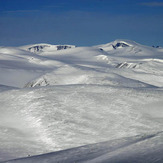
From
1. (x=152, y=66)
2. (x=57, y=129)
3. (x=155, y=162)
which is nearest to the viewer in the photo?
(x=155, y=162)

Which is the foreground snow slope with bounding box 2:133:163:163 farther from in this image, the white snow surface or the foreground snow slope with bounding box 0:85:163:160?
the foreground snow slope with bounding box 0:85:163:160

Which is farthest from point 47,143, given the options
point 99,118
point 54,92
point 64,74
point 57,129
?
point 64,74

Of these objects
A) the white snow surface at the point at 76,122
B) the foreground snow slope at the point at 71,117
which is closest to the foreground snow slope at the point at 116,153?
the white snow surface at the point at 76,122

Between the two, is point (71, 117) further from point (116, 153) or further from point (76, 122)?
point (116, 153)

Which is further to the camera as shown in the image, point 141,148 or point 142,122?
point 142,122

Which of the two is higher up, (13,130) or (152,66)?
(152,66)

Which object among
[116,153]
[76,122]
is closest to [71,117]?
[76,122]

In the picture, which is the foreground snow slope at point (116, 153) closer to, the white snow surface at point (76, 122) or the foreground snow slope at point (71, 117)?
the white snow surface at point (76, 122)

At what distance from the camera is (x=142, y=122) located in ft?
90.1

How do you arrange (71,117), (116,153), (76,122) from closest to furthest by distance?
(116,153)
(76,122)
(71,117)

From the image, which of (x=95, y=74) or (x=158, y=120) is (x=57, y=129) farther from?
(x=95, y=74)

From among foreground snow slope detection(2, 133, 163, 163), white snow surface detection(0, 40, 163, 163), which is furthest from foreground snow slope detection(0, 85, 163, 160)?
foreground snow slope detection(2, 133, 163, 163)

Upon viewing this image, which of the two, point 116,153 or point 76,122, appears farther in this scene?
point 76,122

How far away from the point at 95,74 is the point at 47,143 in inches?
1493
